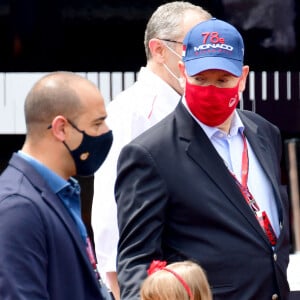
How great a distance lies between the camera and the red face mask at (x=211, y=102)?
418cm

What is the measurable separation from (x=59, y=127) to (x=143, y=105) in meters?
1.21

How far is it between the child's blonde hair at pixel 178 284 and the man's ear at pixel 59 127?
1.72 feet

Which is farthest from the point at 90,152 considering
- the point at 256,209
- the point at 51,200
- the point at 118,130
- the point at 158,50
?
the point at 158,50

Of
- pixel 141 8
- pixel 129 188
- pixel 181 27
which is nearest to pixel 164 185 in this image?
pixel 129 188

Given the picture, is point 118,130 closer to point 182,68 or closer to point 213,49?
point 182,68

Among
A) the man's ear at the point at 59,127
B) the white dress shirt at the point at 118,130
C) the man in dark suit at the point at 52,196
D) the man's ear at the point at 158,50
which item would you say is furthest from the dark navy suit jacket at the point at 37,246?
the man's ear at the point at 158,50

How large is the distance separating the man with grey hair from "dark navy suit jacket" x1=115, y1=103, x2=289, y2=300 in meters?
0.52

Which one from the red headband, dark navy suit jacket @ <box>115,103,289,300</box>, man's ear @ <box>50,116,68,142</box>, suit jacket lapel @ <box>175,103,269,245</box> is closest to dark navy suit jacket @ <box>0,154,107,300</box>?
man's ear @ <box>50,116,68,142</box>

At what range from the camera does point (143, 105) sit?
15.8 feet

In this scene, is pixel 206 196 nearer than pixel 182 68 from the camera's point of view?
Yes

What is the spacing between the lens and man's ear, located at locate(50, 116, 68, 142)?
11.9 ft

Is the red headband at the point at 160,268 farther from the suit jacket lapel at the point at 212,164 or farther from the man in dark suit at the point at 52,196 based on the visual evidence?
the suit jacket lapel at the point at 212,164

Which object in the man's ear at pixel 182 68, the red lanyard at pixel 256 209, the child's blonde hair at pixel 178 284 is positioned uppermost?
the man's ear at pixel 182 68

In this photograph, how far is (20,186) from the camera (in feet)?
11.5
